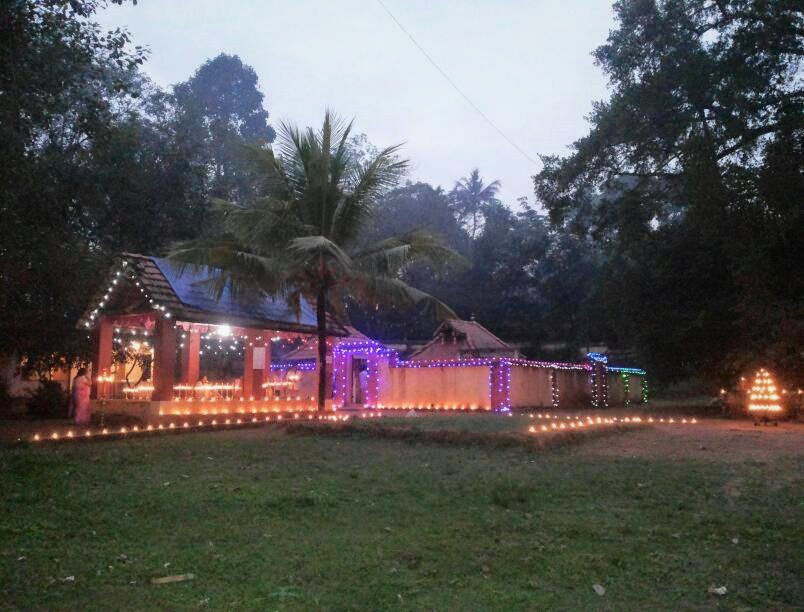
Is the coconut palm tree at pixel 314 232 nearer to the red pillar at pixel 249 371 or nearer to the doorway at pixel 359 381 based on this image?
the red pillar at pixel 249 371

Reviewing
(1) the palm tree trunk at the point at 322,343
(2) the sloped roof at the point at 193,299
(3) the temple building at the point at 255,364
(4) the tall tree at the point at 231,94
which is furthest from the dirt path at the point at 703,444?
(4) the tall tree at the point at 231,94

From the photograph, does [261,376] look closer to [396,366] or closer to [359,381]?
[396,366]

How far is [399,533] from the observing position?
19.2 ft

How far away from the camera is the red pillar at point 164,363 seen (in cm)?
1584

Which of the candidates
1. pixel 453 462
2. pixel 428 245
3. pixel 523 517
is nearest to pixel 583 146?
pixel 428 245

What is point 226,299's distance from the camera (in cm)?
1819

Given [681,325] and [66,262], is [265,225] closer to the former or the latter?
[66,262]

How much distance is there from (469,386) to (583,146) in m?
8.72

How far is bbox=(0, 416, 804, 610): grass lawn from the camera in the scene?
14.5 ft

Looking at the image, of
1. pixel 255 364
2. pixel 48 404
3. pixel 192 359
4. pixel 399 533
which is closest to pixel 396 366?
pixel 255 364

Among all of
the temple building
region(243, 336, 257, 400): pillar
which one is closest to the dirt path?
the temple building

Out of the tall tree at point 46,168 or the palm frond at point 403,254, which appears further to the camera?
the palm frond at point 403,254

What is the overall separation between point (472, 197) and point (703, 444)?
41793mm

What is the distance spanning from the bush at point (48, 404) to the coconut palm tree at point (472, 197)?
3425cm
